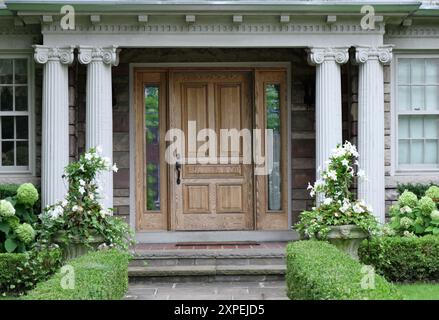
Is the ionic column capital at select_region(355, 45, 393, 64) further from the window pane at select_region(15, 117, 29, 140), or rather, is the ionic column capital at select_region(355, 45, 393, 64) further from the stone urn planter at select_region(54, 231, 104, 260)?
the window pane at select_region(15, 117, 29, 140)

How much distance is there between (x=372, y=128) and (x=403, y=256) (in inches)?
81.4

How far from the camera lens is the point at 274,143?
10688mm

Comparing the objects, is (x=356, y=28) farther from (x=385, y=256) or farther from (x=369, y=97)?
(x=385, y=256)

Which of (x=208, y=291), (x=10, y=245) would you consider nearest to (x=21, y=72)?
(x=10, y=245)

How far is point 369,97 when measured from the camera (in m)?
9.40

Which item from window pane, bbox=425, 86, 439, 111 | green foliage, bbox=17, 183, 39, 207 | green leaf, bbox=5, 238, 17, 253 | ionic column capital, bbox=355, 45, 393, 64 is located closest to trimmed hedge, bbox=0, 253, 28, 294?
green leaf, bbox=5, 238, 17, 253

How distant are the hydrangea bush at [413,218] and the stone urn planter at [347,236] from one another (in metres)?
0.74

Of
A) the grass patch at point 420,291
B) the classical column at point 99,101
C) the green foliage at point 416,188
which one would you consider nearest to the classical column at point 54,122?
the classical column at point 99,101

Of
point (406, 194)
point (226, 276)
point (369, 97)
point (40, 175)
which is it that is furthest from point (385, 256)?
point (40, 175)

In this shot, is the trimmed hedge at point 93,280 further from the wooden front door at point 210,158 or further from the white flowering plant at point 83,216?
the wooden front door at point 210,158

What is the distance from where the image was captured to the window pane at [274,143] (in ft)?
35.0

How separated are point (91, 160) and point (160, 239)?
2.98m

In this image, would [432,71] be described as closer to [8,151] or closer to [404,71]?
[404,71]

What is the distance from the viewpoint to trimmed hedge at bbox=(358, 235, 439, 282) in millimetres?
7914
